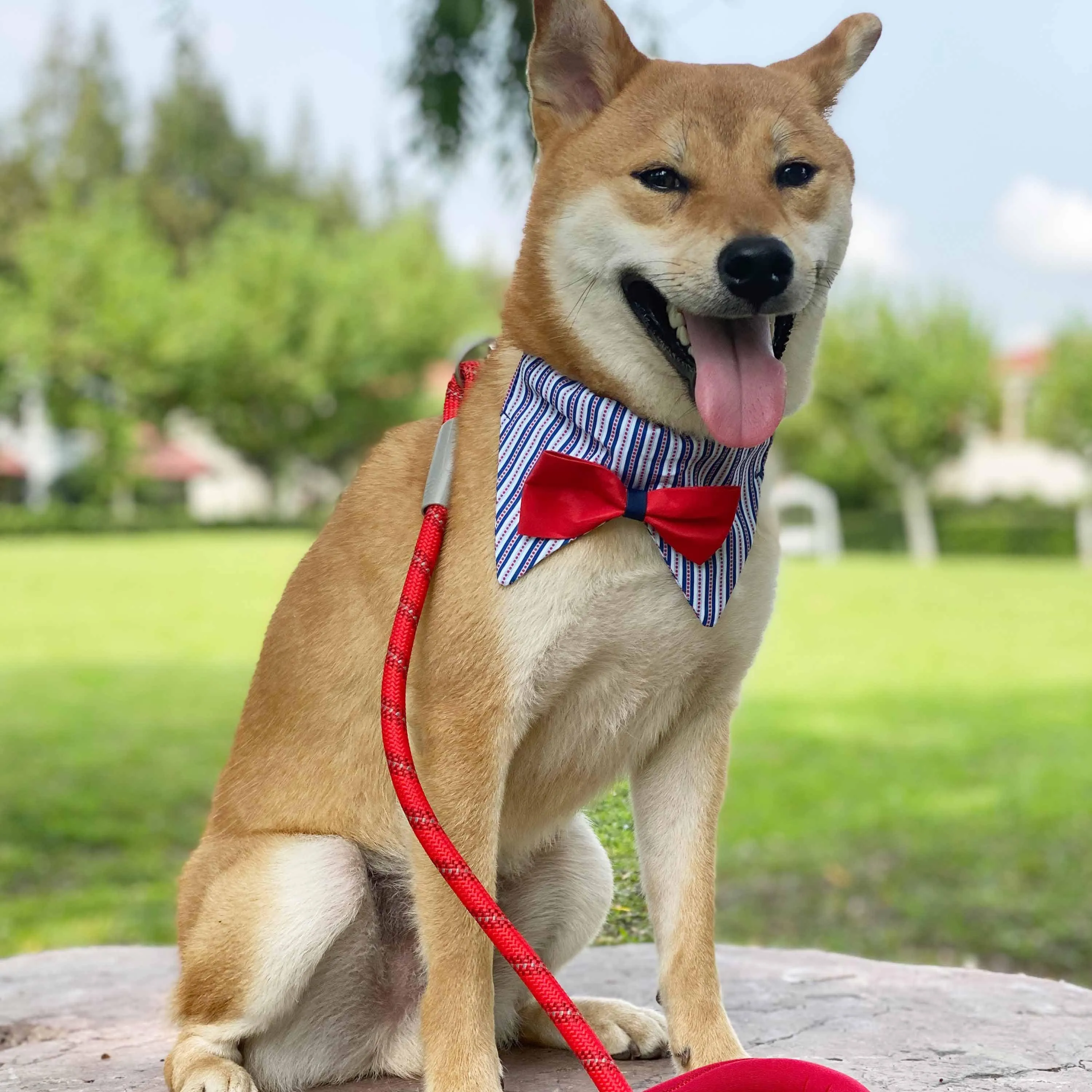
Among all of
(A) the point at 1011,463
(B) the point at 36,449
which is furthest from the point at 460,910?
(A) the point at 1011,463

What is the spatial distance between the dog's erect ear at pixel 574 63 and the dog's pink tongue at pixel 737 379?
507 millimetres

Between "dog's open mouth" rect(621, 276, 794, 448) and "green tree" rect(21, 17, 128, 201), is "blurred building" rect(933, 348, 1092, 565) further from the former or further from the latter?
"dog's open mouth" rect(621, 276, 794, 448)

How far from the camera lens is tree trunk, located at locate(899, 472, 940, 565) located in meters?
41.1

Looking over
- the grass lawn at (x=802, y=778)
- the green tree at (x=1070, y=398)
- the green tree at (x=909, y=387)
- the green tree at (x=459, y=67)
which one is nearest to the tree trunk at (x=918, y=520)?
the green tree at (x=909, y=387)

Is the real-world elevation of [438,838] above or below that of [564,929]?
above

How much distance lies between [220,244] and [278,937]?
4379 cm

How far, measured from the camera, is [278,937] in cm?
250

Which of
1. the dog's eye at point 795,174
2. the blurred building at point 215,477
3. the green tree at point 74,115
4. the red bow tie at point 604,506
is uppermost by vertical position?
the green tree at point 74,115

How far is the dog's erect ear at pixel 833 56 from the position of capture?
8.37 feet

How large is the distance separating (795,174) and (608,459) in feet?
2.07

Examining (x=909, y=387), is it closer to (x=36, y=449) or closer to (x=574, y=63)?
(x=36, y=449)

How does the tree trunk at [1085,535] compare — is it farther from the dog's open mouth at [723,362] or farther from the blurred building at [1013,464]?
the dog's open mouth at [723,362]

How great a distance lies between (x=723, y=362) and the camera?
231 cm

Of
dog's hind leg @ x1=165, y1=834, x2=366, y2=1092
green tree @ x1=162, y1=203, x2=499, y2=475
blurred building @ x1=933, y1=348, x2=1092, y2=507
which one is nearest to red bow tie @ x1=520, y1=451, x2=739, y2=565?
dog's hind leg @ x1=165, y1=834, x2=366, y2=1092
